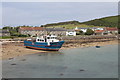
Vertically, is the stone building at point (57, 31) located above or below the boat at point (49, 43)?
above

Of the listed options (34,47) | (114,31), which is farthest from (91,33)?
(34,47)

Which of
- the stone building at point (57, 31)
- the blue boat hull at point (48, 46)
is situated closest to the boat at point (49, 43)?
the blue boat hull at point (48, 46)

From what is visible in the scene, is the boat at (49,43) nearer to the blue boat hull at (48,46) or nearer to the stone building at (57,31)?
the blue boat hull at (48,46)

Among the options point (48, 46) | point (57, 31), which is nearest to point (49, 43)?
point (48, 46)

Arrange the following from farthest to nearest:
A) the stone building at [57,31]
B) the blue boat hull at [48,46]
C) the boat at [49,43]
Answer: the stone building at [57,31], the blue boat hull at [48,46], the boat at [49,43]

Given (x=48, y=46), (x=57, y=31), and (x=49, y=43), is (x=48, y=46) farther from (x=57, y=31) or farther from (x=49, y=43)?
(x=57, y=31)

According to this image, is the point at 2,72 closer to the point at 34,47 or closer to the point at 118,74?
the point at 118,74

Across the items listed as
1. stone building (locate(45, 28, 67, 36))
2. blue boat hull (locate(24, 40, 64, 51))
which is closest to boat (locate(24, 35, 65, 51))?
blue boat hull (locate(24, 40, 64, 51))

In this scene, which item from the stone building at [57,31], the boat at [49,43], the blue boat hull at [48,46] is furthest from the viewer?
the stone building at [57,31]

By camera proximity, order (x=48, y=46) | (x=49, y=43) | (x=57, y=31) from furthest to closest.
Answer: (x=57, y=31)
(x=48, y=46)
(x=49, y=43)

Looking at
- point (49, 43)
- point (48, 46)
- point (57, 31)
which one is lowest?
point (48, 46)

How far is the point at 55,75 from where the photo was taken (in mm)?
25219

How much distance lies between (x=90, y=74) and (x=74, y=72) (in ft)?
7.68

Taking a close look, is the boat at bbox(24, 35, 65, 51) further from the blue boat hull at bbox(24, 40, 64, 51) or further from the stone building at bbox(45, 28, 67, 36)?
the stone building at bbox(45, 28, 67, 36)
